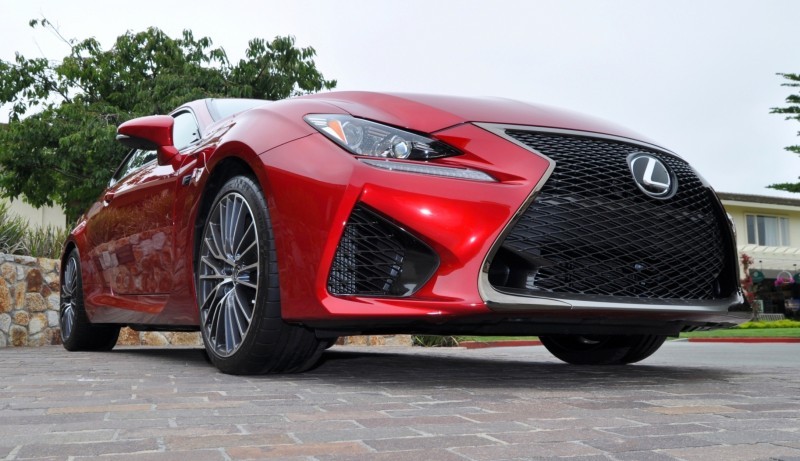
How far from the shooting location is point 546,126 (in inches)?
132

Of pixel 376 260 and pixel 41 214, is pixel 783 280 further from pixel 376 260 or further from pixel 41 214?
pixel 376 260

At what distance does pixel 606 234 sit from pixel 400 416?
4.04 feet

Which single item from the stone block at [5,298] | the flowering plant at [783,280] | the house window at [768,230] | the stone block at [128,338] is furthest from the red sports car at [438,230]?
the house window at [768,230]

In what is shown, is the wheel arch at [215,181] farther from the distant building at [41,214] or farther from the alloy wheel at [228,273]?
the distant building at [41,214]

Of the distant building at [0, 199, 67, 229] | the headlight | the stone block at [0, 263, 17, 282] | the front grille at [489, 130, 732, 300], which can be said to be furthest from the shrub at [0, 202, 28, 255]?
the distant building at [0, 199, 67, 229]

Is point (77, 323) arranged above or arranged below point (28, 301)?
above

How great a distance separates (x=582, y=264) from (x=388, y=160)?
0.84 m

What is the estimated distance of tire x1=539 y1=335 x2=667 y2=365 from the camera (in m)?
4.59

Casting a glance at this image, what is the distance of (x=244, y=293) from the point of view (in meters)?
3.61

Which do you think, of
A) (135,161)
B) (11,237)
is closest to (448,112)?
(135,161)

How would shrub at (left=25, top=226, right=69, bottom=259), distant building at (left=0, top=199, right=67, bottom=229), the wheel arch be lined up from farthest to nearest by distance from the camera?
1. distant building at (left=0, top=199, right=67, bottom=229)
2. shrub at (left=25, top=226, right=69, bottom=259)
3. the wheel arch

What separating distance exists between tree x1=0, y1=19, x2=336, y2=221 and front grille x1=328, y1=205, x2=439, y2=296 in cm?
1414

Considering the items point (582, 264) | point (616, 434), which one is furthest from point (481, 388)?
point (616, 434)

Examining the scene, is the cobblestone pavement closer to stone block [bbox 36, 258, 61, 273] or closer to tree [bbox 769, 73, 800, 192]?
stone block [bbox 36, 258, 61, 273]
